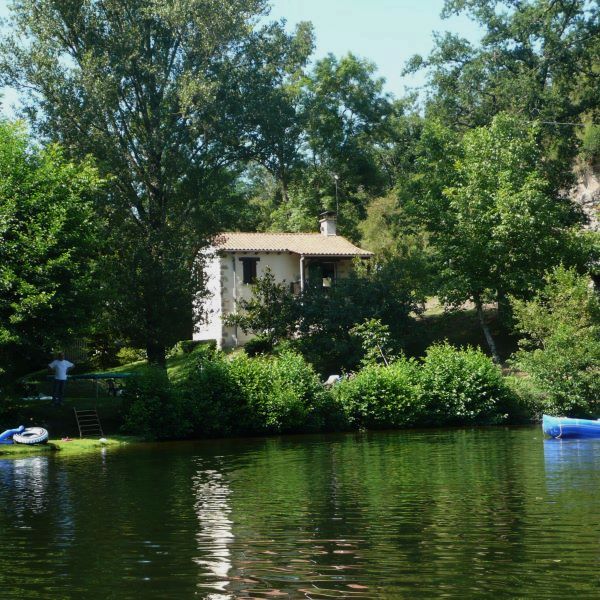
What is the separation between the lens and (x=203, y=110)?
45.5m

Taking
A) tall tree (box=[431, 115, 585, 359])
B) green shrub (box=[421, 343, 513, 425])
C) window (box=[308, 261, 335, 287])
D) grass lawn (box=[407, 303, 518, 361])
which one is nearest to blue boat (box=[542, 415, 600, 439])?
green shrub (box=[421, 343, 513, 425])

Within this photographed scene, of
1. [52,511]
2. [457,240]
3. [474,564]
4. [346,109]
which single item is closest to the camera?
[474,564]

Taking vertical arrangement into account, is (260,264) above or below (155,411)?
above

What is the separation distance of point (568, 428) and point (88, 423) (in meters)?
19.2

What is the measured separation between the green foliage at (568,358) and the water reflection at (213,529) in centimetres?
2017

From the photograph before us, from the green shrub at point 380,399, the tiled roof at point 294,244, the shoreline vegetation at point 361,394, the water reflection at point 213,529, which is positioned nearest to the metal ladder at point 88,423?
the shoreline vegetation at point 361,394

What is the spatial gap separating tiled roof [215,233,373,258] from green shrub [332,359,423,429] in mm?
22035

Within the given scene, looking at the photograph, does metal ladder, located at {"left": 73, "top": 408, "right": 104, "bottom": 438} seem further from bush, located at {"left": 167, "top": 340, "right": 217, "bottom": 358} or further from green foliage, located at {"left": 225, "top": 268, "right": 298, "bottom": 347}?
bush, located at {"left": 167, "top": 340, "right": 217, "bottom": 358}

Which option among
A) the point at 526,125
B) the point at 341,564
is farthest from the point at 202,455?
the point at 526,125

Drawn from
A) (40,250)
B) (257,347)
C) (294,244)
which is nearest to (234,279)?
(294,244)

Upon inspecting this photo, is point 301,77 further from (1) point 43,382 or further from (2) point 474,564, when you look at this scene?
(2) point 474,564

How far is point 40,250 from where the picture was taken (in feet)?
115

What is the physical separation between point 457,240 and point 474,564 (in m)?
40.9

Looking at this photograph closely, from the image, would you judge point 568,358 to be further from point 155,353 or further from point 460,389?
point 155,353
